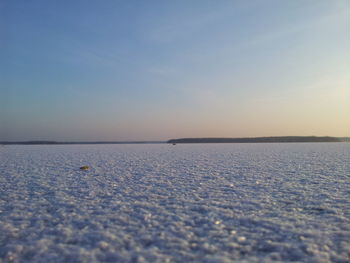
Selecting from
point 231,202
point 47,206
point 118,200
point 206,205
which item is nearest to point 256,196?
point 231,202

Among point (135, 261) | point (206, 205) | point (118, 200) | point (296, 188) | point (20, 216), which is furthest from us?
point (296, 188)

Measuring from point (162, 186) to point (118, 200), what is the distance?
210cm

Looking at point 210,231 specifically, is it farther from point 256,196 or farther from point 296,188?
point 296,188

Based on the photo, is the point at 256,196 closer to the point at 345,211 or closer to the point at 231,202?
the point at 231,202

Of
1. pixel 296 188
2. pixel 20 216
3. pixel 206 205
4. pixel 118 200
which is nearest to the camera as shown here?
pixel 20 216

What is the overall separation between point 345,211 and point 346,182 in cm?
386

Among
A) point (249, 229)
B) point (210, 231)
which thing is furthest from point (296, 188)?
point (210, 231)

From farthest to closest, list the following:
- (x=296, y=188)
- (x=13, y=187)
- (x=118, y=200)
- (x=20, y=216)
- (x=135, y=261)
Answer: (x=13, y=187) → (x=296, y=188) → (x=118, y=200) → (x=20, y=216) → (x=135, y=261)

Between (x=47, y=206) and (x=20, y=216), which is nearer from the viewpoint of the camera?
(x=20, y=216)

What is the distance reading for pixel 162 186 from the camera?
8422mm

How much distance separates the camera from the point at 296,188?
7742 mm

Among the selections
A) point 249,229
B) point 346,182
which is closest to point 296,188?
point 346,182

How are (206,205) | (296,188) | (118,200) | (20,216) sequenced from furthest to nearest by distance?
(296,188) < (118,200) < (206,205) < (20,216)

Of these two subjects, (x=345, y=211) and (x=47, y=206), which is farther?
(x=47, y=206)
